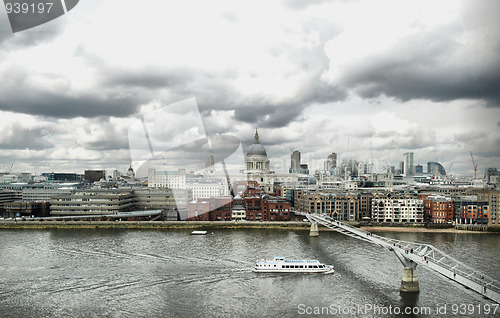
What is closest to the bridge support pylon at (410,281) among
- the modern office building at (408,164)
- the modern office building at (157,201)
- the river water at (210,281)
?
the river water at (210,281)

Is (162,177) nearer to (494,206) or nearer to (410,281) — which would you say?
(494,206)

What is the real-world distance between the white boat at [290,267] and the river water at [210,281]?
30 centimetres

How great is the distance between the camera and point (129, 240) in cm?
1967

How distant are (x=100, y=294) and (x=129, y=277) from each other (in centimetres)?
154

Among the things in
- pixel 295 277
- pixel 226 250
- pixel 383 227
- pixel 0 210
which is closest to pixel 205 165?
pixel 0 210

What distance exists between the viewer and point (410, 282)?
11250 millimetres

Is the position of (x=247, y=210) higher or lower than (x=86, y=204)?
lower

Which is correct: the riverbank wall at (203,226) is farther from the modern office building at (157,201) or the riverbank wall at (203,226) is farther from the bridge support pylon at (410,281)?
the bridge support pylon at (410,281)

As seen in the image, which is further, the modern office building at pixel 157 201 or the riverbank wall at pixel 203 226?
the modern office building at pixel 157 201

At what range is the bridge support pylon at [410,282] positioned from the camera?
11219 mm

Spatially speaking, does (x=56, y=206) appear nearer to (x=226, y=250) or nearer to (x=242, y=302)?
(x=226, y=250)

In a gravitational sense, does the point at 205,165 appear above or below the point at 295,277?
above

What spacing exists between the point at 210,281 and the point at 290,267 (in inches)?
123

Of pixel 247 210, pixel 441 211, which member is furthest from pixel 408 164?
pixel 247 210
